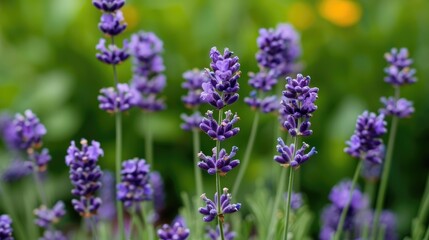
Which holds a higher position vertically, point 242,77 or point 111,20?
point 242,77

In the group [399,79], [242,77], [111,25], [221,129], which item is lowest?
[221,129]

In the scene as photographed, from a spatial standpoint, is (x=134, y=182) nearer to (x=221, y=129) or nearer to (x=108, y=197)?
(x=221, y=129)

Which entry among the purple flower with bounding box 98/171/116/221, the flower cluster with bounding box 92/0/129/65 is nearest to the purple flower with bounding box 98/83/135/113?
the flower cluster with bounding box 92/0/129/65

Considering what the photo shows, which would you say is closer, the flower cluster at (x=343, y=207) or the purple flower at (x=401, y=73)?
the purple flower at (x=401, y=73)

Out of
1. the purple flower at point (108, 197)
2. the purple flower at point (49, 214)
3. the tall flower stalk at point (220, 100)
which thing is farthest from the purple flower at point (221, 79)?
the purple flower at point (108, 197)

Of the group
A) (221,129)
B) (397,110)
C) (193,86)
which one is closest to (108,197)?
(193,86)

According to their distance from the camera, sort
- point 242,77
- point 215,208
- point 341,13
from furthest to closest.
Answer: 1. point 341,13
2. point 242,77
3. point 215,208

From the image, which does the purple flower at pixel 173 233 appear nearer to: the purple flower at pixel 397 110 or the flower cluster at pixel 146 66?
the flower cluster at pixel 146 66
